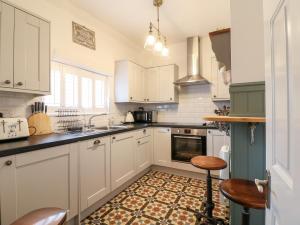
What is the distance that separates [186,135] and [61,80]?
216 centimetres

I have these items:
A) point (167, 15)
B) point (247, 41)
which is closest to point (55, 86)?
point (167, 15)

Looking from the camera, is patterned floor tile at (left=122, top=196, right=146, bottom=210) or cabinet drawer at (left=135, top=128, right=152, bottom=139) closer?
patterned floor tile at (left=122, top=196, right=146, bottom=210)

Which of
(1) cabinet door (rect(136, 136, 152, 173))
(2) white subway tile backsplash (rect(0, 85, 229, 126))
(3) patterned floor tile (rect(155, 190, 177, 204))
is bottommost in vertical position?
(3) patterned floor tile (rect(155, 190, 177, 204))

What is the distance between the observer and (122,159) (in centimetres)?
240

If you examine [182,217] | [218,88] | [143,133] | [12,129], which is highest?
[218,88]

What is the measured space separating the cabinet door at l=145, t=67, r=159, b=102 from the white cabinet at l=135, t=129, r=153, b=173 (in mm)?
855

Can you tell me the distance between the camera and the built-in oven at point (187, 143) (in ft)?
9.22

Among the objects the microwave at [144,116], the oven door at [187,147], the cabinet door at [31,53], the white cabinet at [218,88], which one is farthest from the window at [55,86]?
the white cabinet at [218,88]

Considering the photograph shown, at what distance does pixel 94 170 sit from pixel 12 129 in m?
0.89

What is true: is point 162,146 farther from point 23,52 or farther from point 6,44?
point 6,44

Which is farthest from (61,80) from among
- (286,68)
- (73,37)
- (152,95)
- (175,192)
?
(286,68)

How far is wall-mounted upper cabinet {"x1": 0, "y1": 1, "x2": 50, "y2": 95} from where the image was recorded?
1459 mm

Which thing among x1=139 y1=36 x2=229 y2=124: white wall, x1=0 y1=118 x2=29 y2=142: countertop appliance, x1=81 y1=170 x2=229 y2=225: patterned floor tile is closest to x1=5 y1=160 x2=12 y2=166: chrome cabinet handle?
x1=0 y1=118 x2=29 y2=142: countertop appliance

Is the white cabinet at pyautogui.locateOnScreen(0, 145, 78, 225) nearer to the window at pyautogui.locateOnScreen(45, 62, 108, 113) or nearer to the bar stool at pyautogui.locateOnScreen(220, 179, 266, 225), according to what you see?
the window at pyautogui.locateOnScreen(45, 62, 108, 113)
